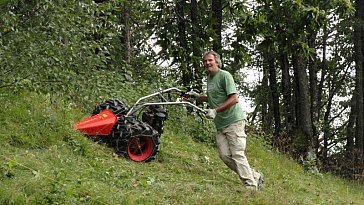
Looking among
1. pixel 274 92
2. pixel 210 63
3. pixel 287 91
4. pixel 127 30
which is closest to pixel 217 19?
pixel 127 30

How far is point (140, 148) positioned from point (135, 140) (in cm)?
17

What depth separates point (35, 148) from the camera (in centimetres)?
696

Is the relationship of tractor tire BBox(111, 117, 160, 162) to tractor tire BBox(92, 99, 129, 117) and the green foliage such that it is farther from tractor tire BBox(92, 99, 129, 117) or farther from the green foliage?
the green foliage

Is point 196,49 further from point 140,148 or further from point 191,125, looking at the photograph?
point 140,148

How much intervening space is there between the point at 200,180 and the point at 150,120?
1550mm

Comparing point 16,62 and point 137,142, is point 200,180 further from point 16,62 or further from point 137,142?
point 16,62

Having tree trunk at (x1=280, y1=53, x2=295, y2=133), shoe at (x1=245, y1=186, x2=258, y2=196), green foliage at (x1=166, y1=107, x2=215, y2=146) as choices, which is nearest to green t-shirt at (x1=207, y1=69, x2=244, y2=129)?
shoe at (x1=245, y1=186, x2=258, y2=196)

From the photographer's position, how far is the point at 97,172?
6.29m

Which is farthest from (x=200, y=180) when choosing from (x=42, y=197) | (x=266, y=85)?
(x=266, y=85)

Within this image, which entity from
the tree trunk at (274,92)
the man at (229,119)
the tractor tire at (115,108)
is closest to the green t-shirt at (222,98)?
the man at (229,119)

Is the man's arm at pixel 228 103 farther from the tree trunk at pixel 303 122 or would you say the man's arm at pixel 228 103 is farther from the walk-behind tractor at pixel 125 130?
the tree trunk at pixel 303 122

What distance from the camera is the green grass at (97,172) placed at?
5230 millimetres

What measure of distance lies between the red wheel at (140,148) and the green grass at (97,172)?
0.56 ft

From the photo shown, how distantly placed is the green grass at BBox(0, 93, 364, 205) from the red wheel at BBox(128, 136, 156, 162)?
0.17 meters
